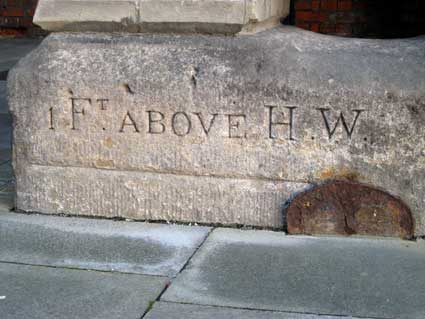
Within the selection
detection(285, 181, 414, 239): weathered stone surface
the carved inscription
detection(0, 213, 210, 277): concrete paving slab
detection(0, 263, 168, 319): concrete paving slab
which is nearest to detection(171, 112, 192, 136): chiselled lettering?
the carved inscription

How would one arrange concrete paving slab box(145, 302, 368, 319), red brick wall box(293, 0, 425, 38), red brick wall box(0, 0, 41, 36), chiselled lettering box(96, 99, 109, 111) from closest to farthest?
concrete paving slab box(145, 302, 368, 319) → chiselled lettering box(96, 99, 109, 111) → red brick wall box(293, 0, 425, 38) → red brick wall box(0, 0, 41, 36)

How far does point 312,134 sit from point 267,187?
32cm

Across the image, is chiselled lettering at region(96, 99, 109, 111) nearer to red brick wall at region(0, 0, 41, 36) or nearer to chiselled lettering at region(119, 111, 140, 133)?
chiselled lettering at region(119, 111, 140, 133)

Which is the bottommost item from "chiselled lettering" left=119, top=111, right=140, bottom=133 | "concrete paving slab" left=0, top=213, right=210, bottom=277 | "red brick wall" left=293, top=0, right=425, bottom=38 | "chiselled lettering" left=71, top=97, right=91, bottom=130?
"concrete paving slab" left=0, top=213, right=210, bottom=277

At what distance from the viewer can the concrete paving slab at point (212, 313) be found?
2.58 metres

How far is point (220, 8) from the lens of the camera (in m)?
3.43

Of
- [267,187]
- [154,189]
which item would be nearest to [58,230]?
[154,189]

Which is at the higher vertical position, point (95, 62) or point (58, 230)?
point (95, 62)

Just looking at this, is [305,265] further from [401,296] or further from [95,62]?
[95,62]

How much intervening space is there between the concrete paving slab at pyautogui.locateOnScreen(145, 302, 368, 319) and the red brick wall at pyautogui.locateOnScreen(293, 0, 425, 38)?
331 cm

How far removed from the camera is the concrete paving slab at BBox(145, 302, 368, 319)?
8.46 ft

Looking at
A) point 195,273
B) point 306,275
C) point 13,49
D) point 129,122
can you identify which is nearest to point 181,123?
point 129,122

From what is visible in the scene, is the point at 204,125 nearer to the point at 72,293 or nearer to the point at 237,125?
the point at 237,125

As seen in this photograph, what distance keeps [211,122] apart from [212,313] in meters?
1.10
